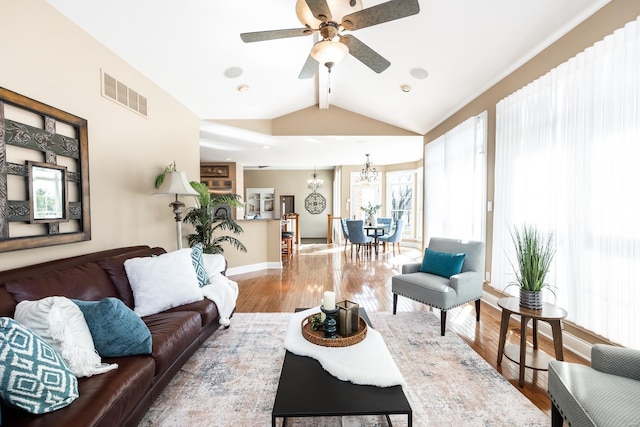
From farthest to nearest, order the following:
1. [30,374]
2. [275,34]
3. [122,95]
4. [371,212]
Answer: [371,212], [122,95], [275,34], [30,374]

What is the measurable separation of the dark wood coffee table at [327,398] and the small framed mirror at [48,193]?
6.73 ft

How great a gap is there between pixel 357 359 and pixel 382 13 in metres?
2.08

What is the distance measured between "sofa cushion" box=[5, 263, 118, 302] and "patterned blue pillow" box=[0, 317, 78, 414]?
538 mm

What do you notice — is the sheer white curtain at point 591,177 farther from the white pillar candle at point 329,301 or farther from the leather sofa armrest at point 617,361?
the white pillar candle at point 329,301

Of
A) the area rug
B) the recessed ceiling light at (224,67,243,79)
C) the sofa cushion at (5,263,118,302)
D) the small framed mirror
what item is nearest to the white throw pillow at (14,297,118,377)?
the sofa cushion at (5,263,118,302)

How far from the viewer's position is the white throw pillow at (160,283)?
216 centimetres

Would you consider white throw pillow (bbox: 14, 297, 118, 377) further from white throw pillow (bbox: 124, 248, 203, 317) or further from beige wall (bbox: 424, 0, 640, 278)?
beige wall (bbox: 424, 0, 640, 278)

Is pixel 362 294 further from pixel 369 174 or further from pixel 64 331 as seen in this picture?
pixel 369 174

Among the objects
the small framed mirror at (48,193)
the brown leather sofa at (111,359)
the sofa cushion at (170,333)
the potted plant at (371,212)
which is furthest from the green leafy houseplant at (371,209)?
the small framed mirror at (48,193)

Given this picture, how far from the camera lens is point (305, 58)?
3.63m

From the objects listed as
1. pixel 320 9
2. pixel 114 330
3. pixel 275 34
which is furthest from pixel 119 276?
pixel 320 9

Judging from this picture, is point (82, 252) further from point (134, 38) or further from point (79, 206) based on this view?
point (134, 38)

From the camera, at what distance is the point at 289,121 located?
532 cm

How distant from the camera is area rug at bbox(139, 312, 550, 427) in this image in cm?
167
